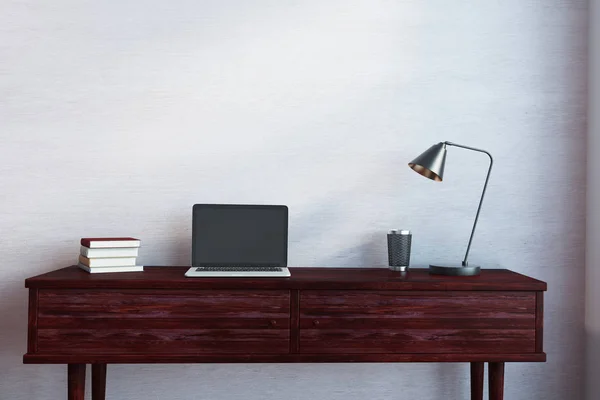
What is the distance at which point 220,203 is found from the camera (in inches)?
83.1

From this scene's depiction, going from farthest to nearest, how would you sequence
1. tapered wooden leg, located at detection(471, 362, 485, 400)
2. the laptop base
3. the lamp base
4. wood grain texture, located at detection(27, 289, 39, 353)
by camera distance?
1. tapered wooden leg, located at detection(471, 362, 485, 400)
2. the lamp base
3. the laptop base
4. wood grain texture, located at detection(27, 289, 39, 353)

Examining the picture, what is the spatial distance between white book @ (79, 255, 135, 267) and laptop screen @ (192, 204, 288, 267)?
229mm

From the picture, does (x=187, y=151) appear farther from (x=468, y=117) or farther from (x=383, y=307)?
(x=468, y=117)

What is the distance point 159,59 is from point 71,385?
1269mm

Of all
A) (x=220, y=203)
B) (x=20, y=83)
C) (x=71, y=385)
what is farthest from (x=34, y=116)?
(x=71, y=385)

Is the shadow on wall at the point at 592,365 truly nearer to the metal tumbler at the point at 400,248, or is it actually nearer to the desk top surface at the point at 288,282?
the desk top surface at the point at 288,282

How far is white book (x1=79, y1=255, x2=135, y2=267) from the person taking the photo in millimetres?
1793

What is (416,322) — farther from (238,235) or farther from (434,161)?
(238,235)

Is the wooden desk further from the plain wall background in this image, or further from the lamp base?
the plain wall background

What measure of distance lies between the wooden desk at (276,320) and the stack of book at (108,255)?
5 centimetres

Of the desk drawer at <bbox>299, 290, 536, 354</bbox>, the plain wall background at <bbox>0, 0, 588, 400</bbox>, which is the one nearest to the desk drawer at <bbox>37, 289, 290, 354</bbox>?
the desk drawer at <bbox>299, 290, 536, 354</bbox>

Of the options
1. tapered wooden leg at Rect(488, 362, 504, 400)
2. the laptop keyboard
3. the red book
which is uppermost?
the red book

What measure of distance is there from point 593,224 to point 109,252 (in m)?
1.92

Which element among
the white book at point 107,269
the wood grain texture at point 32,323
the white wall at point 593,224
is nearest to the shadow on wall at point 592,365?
the white wall at point 593,224
